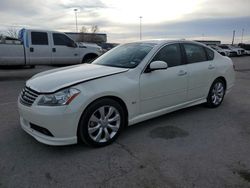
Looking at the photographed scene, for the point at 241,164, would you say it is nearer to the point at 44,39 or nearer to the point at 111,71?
the point at 111,71

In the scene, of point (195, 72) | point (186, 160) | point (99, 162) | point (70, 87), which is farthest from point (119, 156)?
point (195, 72)

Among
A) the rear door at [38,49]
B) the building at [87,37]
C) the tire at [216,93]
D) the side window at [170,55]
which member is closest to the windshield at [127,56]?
the side window at [170,55]

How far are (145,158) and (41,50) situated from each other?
830 centimetres

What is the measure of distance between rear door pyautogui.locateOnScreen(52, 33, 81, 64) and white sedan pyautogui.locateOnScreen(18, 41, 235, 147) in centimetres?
629

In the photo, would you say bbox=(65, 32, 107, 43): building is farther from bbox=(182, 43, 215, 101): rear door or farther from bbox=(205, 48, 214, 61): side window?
bbox=(182, 43, 215, 101): rear door

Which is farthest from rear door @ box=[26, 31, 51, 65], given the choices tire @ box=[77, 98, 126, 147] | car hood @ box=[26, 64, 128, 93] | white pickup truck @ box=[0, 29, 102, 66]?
tire @ box=[77, 98, 126, 147]

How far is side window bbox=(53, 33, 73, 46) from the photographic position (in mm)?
10172

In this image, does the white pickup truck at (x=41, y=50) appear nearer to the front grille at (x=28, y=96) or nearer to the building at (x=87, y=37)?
the front grille at (x=28, y=96)

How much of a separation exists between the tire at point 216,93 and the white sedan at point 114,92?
22 cm

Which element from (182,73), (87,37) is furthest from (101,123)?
(87,37)

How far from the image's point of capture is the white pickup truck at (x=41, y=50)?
9273 mm

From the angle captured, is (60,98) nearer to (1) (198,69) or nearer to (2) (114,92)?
(2) (114,92)

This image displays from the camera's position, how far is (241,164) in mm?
2910

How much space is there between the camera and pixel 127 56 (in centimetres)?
418
